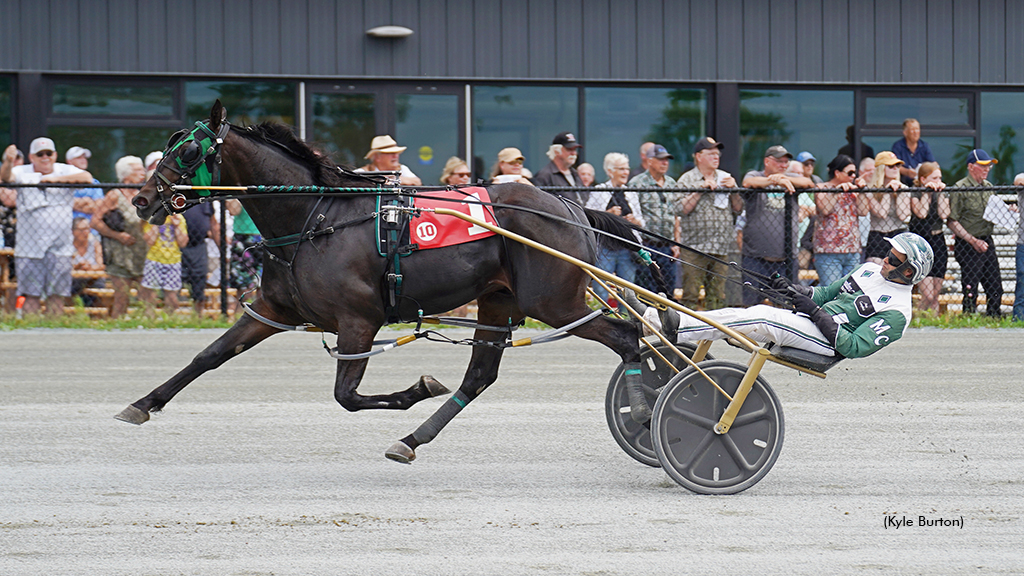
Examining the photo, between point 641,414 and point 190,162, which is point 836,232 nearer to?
point 641,414

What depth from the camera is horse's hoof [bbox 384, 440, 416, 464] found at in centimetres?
559

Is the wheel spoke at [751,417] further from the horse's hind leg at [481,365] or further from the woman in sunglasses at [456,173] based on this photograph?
the woman in sunglasses at [456,173]

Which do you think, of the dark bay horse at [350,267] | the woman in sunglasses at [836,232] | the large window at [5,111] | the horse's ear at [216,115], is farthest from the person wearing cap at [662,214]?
the large window at [5,111]

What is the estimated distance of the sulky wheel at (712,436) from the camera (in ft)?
17.2

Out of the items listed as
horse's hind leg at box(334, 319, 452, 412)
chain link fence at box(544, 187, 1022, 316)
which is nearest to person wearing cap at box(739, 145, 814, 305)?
chain link fence at box(544, 187, 1022, 316)

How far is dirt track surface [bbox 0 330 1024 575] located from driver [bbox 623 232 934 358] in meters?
0.67

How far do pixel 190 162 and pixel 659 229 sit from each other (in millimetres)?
6083

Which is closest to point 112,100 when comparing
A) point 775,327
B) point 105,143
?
point 105,143

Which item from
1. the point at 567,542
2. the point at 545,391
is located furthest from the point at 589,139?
the point at 567,542

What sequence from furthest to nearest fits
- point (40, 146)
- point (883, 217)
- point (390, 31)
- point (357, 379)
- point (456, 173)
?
point (390, 31) < point (40, 146) < point (883, 217) < point (456, 173) < point (357, 379)

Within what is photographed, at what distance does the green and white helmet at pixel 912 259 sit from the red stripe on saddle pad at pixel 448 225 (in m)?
1.83

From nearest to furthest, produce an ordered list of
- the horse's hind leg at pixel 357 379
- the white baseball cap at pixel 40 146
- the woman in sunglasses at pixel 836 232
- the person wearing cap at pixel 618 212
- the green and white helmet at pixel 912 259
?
the green and white helmet at pixel 912 259
the horse's hind leg at pixel 357 379
the person wearing cap at pixel 618 212
the woman in sunglasses at pixel 836 232
the white baseball cap at pixel 40 146

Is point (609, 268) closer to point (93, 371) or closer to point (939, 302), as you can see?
point (939, 302)

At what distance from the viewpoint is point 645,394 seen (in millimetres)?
5902
